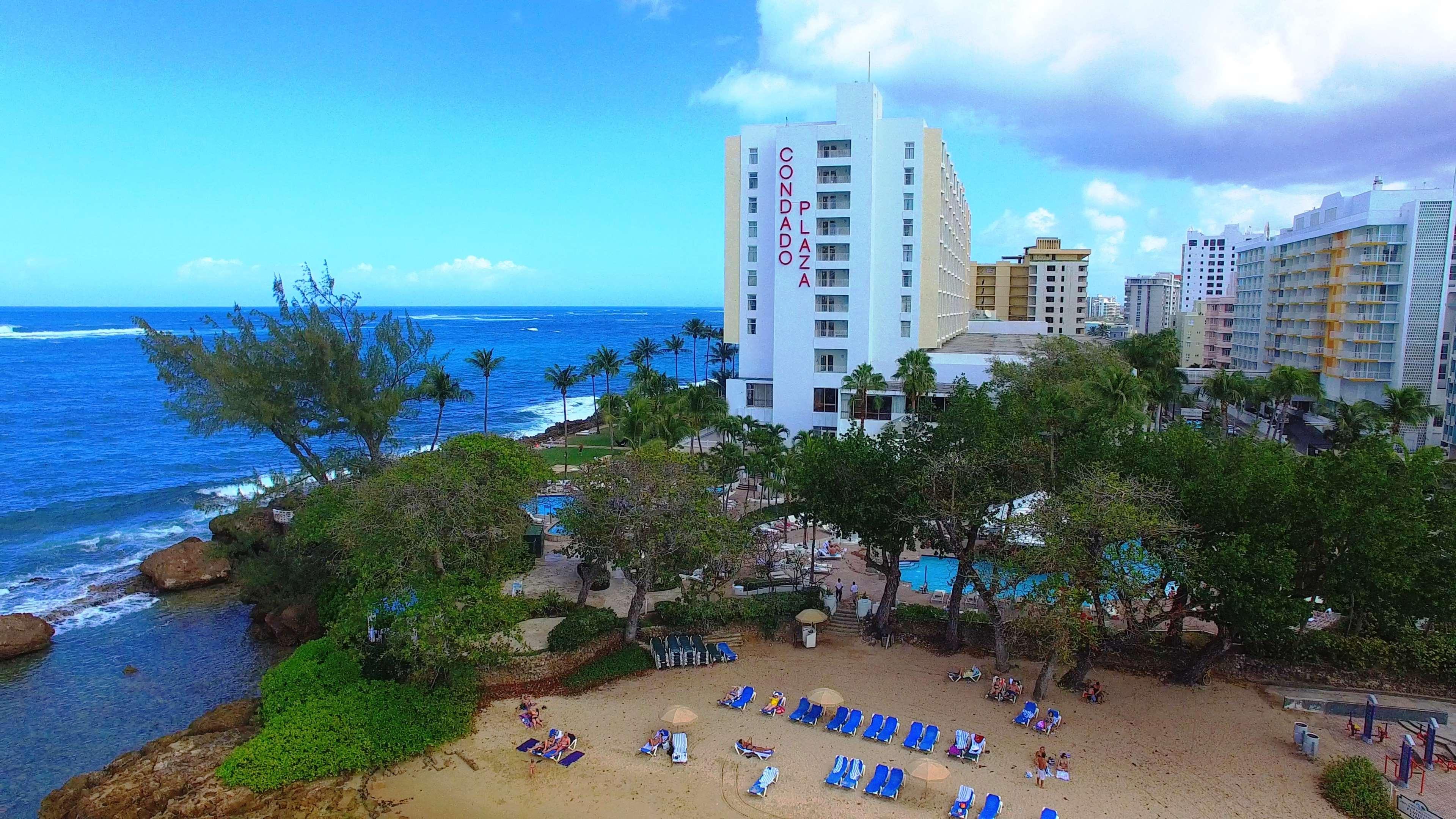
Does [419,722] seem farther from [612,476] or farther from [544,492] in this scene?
[544,492]

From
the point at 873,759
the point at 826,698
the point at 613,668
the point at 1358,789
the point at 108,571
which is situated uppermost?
the point at 826,698

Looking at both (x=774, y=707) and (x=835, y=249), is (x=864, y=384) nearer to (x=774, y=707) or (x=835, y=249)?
(x=835, y=249)

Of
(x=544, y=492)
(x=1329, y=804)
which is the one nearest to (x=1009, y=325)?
(x=544, y=492)

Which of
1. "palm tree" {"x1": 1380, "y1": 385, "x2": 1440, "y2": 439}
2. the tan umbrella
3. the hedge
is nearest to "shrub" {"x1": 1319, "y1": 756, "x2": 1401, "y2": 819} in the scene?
the tan umbrella

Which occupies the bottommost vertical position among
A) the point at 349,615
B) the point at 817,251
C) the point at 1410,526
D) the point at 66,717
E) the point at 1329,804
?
the point at 66,717

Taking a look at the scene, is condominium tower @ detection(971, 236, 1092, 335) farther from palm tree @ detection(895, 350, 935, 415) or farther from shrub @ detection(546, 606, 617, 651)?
shrub @ detection(546, 606, 617, 651)

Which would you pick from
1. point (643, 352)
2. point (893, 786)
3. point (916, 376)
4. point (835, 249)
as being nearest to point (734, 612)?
point (893, 786)

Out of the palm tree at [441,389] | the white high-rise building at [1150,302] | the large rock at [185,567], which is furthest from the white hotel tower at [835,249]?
the white high-rise building at [1150,302]
